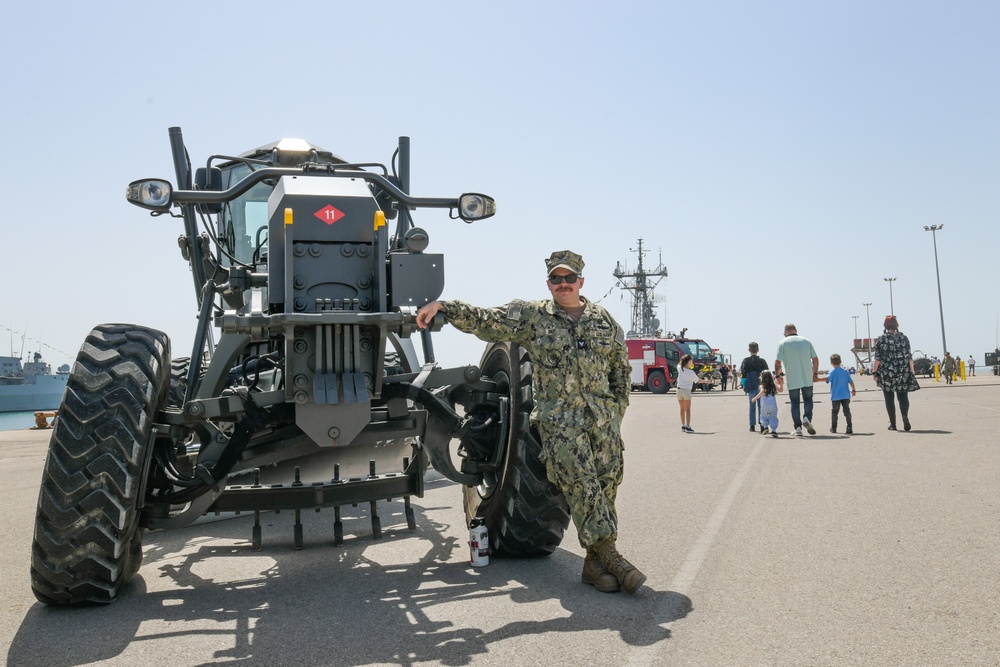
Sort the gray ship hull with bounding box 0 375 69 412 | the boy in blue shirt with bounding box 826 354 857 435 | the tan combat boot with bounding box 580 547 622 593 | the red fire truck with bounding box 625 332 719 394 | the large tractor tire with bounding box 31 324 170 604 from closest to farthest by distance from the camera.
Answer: the large tractor tire with bounding box 31 324 170 604 < the tan combat boot with bounding box 580 547 622 593 < the boy in blue shirt with bounding box 826 354 857 435 < the red fire truck with bounding box 625 332 719 394 < the gray ship hull with bounding box 0 375 69 412

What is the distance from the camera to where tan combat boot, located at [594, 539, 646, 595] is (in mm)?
4684

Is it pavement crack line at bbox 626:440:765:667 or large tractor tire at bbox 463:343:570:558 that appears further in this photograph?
large tractor tire at bbox 463:343:570:558

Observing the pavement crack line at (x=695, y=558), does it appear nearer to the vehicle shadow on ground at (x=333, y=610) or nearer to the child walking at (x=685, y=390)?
the vehicle shadow on ground at (x=333, y=610)

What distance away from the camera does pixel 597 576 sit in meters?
4.86

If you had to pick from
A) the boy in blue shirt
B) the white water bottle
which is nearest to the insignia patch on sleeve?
the white water bottle

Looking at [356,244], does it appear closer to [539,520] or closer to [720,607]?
[539,520]

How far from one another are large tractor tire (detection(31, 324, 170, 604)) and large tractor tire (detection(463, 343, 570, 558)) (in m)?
2.13

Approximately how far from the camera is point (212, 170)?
19.7 ft

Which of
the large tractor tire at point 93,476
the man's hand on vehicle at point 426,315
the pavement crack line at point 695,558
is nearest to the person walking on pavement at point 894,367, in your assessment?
the pavement crack line at point 695,558

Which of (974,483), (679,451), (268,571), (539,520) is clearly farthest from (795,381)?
(268,571)

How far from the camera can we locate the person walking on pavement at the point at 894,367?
13.9 meters

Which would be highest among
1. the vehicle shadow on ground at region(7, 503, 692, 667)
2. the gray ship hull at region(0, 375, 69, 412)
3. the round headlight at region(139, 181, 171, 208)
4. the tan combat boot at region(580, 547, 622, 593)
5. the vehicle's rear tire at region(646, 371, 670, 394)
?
the gray ship hull at region(0, 375, 69, 412)

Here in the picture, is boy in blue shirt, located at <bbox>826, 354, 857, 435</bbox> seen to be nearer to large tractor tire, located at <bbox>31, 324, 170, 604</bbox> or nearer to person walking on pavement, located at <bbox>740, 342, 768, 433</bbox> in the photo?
person walking on pavement, located at <bbox>740, 342, 768, 433</bbox>

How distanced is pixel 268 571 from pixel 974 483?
20.7 ft
